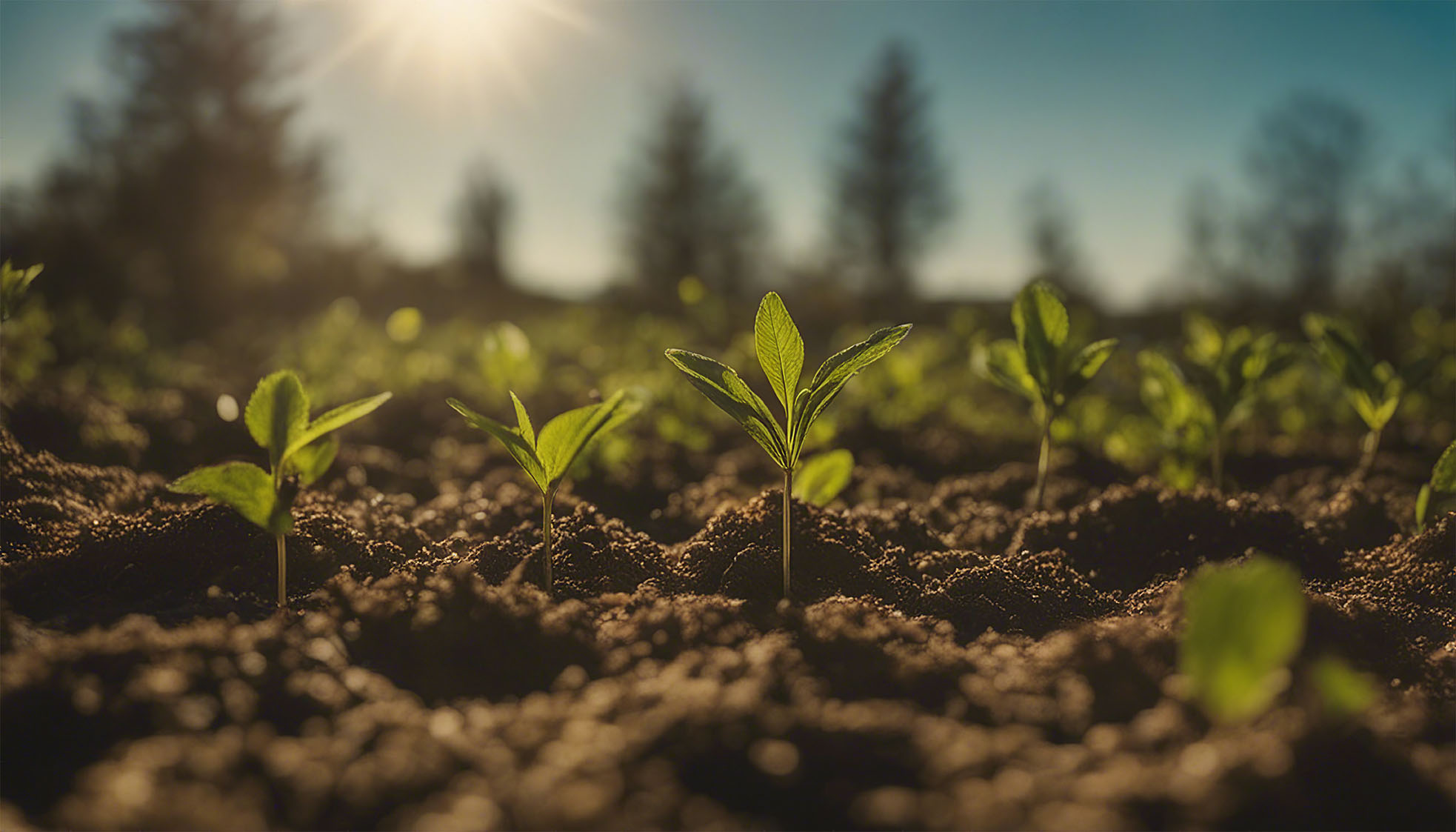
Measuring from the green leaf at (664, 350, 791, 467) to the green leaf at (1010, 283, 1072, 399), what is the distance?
0.93m

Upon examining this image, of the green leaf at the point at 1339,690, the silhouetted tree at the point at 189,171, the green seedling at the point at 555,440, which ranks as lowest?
the green leaf at the point at 1339,690

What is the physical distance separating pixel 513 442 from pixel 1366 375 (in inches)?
100.0

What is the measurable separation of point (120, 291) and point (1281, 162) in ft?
84.1

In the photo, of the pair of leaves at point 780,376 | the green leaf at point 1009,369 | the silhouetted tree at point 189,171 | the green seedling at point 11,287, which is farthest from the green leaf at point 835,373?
the silhouetted tree at point 189,171

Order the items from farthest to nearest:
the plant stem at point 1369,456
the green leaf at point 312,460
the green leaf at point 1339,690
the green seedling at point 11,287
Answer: the plant stem at point 1369,456, the green seedling at point 11,287, the green leaf at point 312,460, the green leaf at point 1339,690

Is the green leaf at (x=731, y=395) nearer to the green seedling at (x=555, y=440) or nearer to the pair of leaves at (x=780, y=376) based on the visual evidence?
the pair of leaves at (x=780, y=376)

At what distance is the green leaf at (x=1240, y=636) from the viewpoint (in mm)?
897

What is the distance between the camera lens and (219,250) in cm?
1875

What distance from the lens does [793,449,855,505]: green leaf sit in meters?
2.33

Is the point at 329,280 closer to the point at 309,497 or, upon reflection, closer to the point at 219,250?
the point at 219,250

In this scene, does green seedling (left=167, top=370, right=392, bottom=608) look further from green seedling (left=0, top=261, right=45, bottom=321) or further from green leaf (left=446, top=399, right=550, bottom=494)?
green seedling (left=0, top=261, right=45, bottom=321)

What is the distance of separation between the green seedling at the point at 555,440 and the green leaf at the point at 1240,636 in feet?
3.48

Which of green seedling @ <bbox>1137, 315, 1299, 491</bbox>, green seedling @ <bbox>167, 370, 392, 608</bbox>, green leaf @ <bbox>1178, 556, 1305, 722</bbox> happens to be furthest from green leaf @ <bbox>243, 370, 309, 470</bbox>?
green seedling @ <bbox>1137, 315, 1299, 491</bbox>

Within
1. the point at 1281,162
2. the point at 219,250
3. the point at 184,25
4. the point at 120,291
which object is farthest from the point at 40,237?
the point at 1281,162
